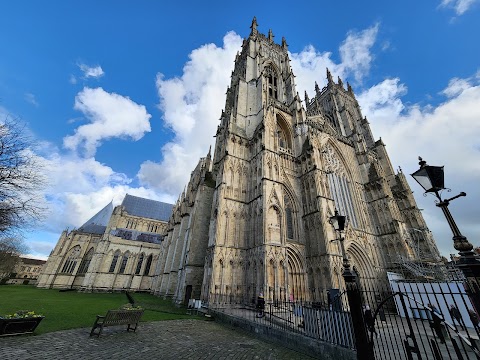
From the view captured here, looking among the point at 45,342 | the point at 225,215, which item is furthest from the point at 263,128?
the point at 45,342

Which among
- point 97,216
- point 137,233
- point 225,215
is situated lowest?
point 225,215

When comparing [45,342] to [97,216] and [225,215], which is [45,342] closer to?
[225,215]

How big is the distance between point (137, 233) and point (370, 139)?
44.9 meters

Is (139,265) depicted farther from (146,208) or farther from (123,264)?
(146,208)

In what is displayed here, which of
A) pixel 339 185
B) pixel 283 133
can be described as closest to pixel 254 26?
pixel 283 133

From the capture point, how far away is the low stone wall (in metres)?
6.02

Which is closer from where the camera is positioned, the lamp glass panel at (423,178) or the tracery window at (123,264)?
the lamp glass panel at (423,178)

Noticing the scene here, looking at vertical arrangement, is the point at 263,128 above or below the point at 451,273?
above

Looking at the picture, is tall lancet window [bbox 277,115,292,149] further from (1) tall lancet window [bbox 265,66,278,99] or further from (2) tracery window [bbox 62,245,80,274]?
(2) tracery window [bbox 62,245,80,274]

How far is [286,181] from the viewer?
20.8m

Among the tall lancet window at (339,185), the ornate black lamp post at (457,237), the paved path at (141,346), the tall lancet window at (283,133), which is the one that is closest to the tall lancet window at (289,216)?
the tall lancet window at (339,185)

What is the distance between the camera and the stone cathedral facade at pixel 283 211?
1603cm

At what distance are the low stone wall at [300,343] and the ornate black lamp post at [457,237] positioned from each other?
145 inches

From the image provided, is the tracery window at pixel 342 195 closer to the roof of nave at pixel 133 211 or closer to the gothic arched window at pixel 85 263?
the roof of nave at pixel 133 211
